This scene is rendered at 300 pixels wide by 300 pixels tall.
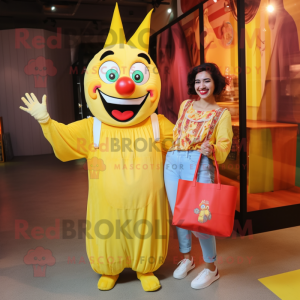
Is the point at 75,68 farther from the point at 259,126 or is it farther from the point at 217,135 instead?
the point at 217,135

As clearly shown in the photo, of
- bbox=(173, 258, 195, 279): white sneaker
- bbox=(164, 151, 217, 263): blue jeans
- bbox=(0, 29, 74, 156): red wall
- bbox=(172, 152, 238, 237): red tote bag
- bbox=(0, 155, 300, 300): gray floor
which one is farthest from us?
bbox=(0, 29, 74, 156): red wall

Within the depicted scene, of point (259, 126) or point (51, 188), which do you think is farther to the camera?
point (51, 188)

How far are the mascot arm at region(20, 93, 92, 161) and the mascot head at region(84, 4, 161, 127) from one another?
0.15m

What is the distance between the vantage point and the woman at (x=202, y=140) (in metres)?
1.93

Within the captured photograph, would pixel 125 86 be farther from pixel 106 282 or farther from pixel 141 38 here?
pixel 106 282

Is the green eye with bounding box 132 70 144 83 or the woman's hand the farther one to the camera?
the green eye with bounding box 132 70 144 83

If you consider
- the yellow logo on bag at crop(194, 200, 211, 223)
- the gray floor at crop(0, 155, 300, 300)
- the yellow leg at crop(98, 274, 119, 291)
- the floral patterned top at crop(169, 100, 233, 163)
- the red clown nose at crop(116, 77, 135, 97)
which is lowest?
the gray floor at crop(0, 155, 300, 300)

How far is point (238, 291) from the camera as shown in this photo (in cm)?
207

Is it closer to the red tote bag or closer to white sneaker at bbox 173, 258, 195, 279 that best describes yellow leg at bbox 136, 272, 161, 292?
white sneaker at bbox 173, 258, 195, 279

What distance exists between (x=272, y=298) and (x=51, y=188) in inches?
137

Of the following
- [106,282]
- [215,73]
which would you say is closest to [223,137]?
[215,73]

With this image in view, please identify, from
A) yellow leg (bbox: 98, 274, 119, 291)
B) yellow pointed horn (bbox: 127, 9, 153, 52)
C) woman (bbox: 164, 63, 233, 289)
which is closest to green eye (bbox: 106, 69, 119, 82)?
yellow pointed horn (bbox: 127, 9, 153, 52)

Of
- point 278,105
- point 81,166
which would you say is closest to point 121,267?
point 278,105

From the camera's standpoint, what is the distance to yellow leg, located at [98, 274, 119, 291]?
2102mm
